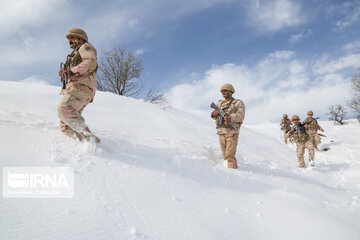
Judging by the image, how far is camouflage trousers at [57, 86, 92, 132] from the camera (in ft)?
8.14

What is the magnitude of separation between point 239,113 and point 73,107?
2495mm

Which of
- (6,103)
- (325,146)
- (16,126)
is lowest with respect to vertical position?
(325,146)

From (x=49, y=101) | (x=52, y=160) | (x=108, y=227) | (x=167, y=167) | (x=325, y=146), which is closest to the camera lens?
(x=108, y=227)

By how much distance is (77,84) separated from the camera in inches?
103

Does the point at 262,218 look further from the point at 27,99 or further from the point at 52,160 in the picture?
the point at 27,99


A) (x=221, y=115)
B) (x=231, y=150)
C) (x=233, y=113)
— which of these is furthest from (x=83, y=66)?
(x=231, y=150)

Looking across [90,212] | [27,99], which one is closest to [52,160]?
[90,212]

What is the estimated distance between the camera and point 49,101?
4613mm

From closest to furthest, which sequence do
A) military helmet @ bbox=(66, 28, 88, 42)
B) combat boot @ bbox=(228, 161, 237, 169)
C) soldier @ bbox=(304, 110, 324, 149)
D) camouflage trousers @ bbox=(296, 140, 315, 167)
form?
military helmet @ bbox=(66, 28, 88, 42) < combat boot @ bbox=(228, 161, 237, 169) < camouflage trousers @ bbox=(296, 140, 315, 167) < soldier @ bbox=(304, 110, 324, 149)

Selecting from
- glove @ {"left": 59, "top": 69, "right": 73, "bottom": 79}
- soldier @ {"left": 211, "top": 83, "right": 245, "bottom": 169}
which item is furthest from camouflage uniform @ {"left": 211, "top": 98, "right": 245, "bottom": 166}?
glove @ {"left": 59, "top": 69, "right": 73, "bottom": 79}

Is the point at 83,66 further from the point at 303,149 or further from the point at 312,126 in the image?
the point at 312,126

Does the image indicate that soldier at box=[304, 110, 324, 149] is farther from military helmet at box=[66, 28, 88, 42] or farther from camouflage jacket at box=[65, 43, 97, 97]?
military helmet at box=[66, 28, 88, 42]

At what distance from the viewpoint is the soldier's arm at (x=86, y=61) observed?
2.49 meters

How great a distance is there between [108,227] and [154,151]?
1853mm
